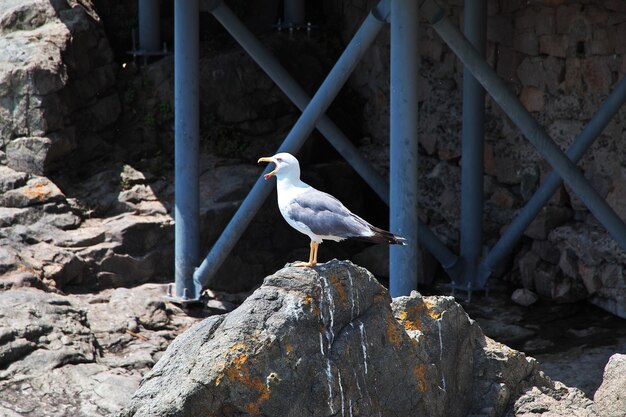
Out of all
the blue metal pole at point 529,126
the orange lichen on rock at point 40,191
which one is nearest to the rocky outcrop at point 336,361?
the blue metal pole at point 529,126

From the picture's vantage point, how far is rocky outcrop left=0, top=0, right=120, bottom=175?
1032 centimetres

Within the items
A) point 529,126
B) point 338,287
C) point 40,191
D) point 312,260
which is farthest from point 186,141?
point 338,287

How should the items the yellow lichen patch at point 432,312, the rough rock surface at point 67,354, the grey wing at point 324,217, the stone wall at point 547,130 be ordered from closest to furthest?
the yellow lichen patch at point 432,312, the grey wing at point 324,217, the rough rock surface at point 67,354, the stone wall at point 547,130

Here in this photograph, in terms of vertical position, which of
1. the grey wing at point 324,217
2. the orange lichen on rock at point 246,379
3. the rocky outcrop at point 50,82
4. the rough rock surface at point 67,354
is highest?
the rocky outcrop at point 50,82

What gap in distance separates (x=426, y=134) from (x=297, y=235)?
1.52m

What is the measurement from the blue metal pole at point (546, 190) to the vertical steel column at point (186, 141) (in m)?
2.42

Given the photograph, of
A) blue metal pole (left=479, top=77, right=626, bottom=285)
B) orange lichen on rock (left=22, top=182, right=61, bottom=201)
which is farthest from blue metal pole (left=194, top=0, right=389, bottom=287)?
blue metal pole (left=479, top=77, right=626, bottom=285)

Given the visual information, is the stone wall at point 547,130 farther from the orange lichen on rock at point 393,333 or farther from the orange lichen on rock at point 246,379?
the orange lichen on rock at point 246,379

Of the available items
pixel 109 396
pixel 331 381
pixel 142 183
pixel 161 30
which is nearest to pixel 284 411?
pixel 331 381

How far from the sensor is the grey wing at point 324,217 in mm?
6074

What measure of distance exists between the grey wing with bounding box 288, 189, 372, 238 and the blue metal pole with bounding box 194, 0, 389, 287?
2.40m

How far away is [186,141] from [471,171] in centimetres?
239

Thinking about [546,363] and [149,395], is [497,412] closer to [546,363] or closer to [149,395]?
[149,395]

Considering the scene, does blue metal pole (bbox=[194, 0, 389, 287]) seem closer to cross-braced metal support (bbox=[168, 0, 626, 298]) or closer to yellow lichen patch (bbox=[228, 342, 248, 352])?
cross-braced metal support (bbox=[168, 0, 626, 298])
